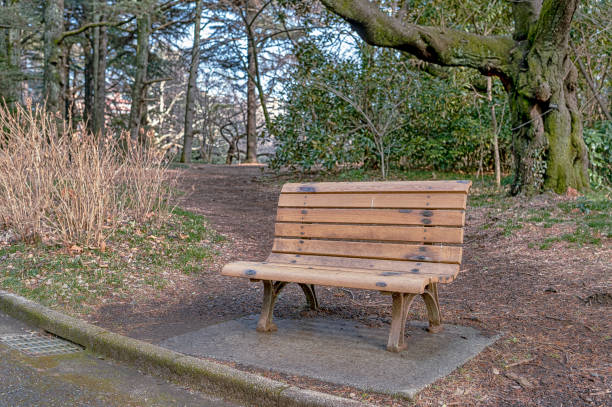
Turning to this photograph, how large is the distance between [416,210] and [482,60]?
5.68 metres

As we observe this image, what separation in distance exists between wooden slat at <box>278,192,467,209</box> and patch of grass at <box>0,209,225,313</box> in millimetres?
1950

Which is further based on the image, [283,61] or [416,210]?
[283,61]

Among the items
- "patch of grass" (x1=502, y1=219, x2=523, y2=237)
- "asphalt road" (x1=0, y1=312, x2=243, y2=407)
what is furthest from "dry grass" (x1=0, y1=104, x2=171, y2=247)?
"patch of grass" (x1=502, y1=219, x2=523, y2=237)

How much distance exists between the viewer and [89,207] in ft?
20.1

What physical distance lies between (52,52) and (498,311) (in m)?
11.5

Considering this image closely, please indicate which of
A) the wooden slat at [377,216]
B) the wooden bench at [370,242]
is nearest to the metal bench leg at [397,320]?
the wooden bench at [370,242]

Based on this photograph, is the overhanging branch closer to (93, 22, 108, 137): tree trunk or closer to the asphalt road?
the asphalt road

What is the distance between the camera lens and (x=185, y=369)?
10.7 feet

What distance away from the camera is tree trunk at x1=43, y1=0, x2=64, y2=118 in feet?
41.4

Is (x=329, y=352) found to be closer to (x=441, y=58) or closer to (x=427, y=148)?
(x=441, y=58)

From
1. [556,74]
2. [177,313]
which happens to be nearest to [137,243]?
[177,313]

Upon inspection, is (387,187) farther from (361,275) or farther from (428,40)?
(428,40)

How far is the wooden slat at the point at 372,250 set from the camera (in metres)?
3.84

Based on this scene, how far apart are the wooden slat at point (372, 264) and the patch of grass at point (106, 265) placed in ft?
5.91
